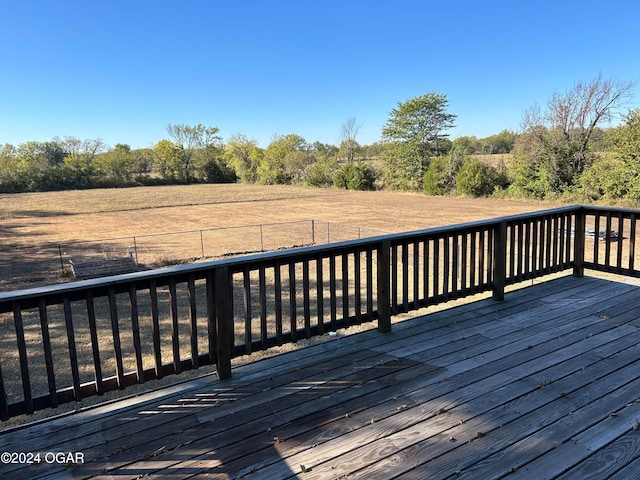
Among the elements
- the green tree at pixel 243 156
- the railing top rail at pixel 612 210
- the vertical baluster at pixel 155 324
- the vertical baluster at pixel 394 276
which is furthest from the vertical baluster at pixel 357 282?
the green tree at pixel 243 156

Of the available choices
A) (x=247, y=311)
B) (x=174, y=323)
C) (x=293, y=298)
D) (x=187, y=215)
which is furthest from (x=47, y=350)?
(x=187, y=215)

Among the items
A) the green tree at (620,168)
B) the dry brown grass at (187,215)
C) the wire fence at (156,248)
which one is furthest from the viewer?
the green tree at (620,168)

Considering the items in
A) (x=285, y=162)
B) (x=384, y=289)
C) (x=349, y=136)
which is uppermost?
(x=349, y=136)

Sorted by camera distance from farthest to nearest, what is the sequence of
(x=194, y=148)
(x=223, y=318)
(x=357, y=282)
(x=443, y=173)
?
1. (x=194, y=148)
2. (x=443, y=173)
3. (x=357, y=282)
4. (x=223, y=318)

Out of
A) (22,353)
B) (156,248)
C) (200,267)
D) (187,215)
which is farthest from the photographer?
(187,215)

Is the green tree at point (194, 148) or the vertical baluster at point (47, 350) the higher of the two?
the green tree at point (194, 148)

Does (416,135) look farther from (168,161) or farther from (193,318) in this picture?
(168,161)

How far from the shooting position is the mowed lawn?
14.9m

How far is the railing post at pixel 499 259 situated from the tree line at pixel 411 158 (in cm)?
1727

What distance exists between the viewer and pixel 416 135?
33344 mm

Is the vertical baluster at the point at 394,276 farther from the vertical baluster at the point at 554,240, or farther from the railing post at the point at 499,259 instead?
the vertical baluster at the point at 554,240

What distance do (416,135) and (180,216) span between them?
67.0 feet

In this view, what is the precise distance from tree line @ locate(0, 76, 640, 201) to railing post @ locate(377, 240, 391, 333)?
18562mm

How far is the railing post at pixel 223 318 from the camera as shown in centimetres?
241
